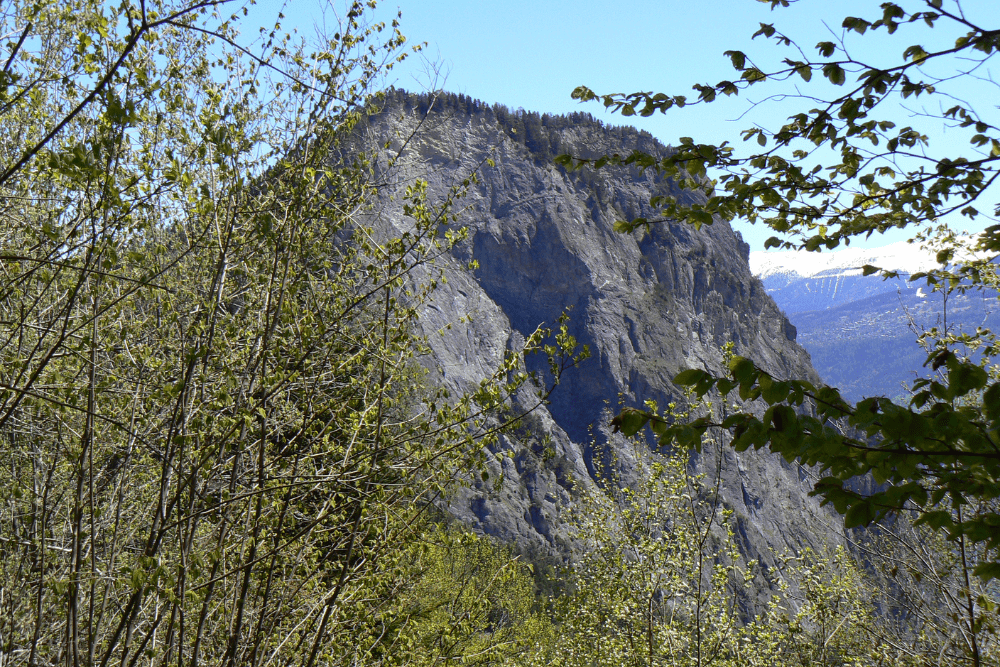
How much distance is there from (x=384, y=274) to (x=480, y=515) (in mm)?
63697

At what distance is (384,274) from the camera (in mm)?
4312

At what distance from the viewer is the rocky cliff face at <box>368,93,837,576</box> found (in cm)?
7394

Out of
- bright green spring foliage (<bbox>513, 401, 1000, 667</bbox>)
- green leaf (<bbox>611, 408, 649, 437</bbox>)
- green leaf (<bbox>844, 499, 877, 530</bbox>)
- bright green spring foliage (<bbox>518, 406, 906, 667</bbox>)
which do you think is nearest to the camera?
green leaf (<bbox>844, 499, 877, 530</bbox>)

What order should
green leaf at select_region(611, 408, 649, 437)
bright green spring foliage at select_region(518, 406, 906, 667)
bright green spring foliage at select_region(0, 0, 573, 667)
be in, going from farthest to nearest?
bright green spring foliage at select_region(518, 406, 906, 667), bright green spring foliage at select_region(0, 0, 573, 667), green leaf at select_region(611, 408, 649, 437)

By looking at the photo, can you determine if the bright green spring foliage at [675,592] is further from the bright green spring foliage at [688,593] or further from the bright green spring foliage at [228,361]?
the bright green spring foliage at [228,361]

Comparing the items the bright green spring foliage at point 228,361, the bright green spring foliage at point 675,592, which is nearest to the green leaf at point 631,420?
the bright green spring foliage at point 228,361

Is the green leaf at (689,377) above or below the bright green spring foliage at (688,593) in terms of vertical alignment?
above

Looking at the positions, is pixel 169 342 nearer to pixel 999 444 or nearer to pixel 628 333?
pixel 999 444

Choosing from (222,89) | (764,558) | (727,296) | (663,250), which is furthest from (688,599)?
(727,296)

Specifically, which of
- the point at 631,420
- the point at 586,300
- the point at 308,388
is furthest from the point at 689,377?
the point at 586,300

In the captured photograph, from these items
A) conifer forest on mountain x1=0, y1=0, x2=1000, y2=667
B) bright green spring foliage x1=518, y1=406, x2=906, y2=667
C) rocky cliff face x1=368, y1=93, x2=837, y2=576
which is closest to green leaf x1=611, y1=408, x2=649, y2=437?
conifer forest on mountain x1=0, y1=0, x2=1000, y2=667

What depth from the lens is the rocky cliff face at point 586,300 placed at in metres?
73.9

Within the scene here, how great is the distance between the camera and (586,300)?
3575 inches

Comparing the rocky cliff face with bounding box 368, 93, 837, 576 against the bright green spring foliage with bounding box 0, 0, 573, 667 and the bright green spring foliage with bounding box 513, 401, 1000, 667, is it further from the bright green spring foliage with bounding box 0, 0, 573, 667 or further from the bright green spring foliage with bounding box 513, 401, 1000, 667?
the bright green spring foliage with bounding box 0, 0, 573, 667
